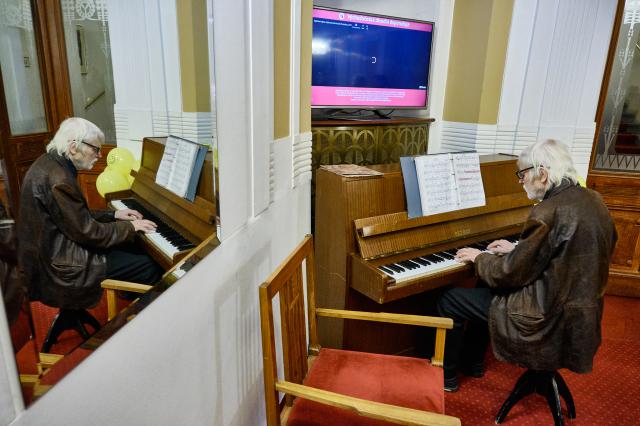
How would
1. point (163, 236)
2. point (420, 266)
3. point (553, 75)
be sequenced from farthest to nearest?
1. point (553, 75)
2. point (420, 266)
3. point (163, 236)

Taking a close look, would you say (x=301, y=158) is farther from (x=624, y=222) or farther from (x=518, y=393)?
(x=624, y=222)

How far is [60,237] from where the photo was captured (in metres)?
0.72

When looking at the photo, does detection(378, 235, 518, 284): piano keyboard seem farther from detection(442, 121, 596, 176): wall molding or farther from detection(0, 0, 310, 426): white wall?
detection(442, 121, 596, 176): wall molding

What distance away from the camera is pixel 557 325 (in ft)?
5.90

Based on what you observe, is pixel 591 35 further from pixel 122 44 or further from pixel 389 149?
pixel 122 44

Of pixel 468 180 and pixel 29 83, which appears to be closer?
pixel 29 83

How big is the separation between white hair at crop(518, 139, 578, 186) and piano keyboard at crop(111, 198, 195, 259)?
1553mm

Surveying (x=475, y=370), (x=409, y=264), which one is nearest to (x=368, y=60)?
(x=409, y=264)

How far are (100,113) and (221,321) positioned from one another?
0.81 m

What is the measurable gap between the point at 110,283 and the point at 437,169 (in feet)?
6.08

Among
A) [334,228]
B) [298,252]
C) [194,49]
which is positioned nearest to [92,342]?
[194,49]

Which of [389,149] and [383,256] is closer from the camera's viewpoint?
[383,256]

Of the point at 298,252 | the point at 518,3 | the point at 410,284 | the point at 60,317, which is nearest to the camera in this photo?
the point at 60,317

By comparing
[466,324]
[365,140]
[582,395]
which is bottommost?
[582,395]
